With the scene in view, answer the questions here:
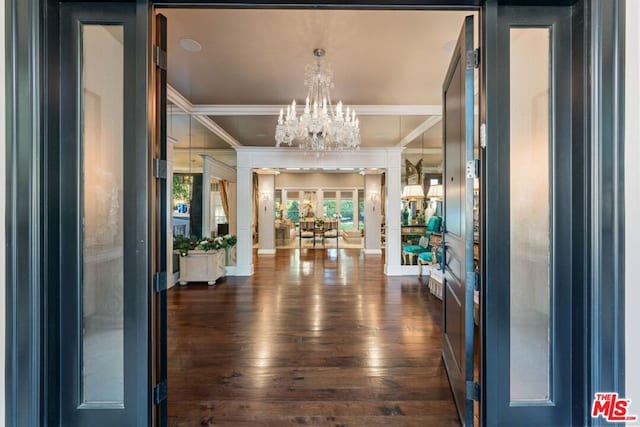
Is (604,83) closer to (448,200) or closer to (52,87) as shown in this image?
(448,200)

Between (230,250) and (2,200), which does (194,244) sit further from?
(2,200)

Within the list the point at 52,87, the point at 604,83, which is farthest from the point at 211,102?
the point at 604,83

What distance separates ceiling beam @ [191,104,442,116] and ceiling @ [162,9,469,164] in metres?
0.05

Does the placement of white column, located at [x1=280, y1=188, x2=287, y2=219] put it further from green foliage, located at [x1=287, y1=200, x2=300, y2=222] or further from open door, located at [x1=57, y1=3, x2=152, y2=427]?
open door, located at [x1=57, y1=3, x2=152, y2=427]

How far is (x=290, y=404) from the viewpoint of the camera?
199cm

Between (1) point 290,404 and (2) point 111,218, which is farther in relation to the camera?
(1) point 290,404

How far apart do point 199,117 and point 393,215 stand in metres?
4.31

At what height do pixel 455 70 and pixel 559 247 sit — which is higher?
pixel 455 70

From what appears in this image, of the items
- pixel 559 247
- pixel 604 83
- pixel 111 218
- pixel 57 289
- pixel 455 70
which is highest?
pixel 455 70

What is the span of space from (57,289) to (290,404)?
1591 mm

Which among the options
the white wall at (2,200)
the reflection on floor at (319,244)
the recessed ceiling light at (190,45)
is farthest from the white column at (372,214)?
the white wall at (2,200)

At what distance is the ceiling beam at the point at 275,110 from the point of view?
17.1 feet

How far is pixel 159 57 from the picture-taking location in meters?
1.60

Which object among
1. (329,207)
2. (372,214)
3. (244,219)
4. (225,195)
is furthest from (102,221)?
(329,207)
